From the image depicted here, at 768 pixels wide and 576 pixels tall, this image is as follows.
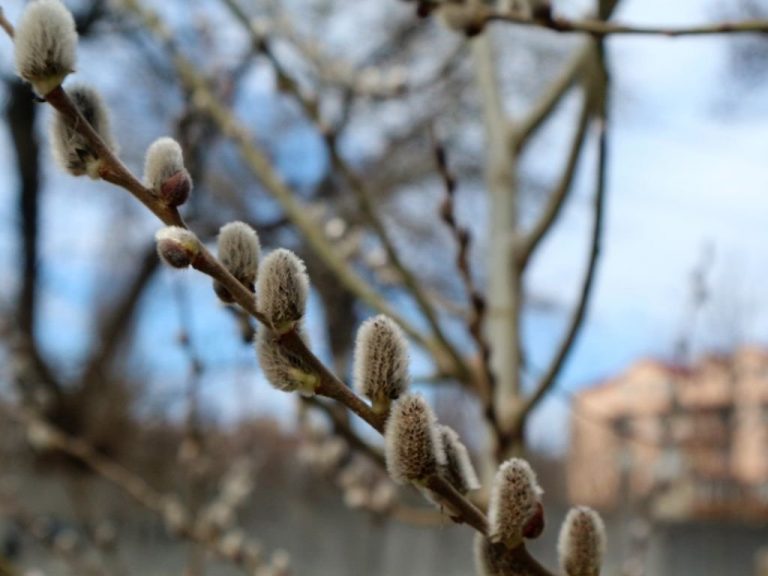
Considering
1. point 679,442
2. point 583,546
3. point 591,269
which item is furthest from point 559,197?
point 679,442

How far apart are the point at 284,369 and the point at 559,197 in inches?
27.0

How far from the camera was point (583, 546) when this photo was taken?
41 centimetres

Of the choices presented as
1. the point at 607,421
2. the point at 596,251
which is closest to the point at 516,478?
the point at 596,251

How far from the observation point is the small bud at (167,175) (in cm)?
40

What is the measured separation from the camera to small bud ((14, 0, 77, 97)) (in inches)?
14.9

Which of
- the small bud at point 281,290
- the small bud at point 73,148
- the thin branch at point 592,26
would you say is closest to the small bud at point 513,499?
the small bud at point 281,290

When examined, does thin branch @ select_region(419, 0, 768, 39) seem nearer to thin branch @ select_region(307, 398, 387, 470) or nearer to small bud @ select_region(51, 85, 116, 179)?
small bud @ select_region(51, 85, 116, 179)

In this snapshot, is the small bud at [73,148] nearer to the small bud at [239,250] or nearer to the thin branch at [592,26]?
the small bud at [239,250]

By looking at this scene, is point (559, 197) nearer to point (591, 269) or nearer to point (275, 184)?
point (591, 269)

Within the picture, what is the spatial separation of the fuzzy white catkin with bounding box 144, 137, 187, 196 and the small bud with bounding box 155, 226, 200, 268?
3 centimetres

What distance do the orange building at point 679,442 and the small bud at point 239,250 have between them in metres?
1.02

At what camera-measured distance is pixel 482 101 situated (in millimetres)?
1293

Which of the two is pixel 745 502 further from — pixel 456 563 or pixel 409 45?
pixel 409 45

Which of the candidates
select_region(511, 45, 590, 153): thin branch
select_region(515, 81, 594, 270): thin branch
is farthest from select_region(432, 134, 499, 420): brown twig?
select_region(511, 45, 590, 153): thin branch
